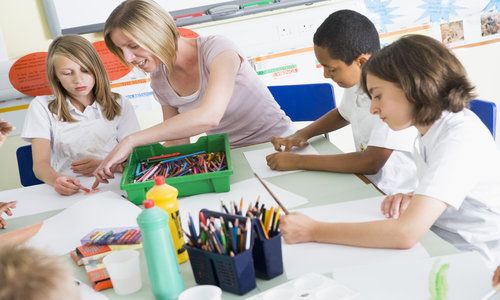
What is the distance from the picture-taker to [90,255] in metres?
1.13

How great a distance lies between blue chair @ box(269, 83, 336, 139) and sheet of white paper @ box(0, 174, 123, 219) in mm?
886

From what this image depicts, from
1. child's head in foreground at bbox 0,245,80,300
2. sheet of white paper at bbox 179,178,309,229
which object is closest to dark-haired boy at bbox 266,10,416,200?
sheet of white paper at bbox 179,178,309,229

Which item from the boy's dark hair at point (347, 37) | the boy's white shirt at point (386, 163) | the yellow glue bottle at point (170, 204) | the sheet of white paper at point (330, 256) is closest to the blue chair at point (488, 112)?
the boy's white shirt at point (386, 163)

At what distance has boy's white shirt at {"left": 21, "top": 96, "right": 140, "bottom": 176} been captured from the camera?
80.3 inches

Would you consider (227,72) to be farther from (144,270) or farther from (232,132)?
(144,270)

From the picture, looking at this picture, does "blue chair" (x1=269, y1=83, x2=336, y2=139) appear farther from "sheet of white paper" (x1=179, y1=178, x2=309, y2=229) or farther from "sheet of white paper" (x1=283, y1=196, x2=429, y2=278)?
"sheet of white paper" (x1=283, y1=196, x2=429, y2=278)

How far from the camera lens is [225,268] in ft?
3.06

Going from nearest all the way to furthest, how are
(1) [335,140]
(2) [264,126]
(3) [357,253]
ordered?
(3) [357,253], (2) [264,126], (1) [335,140]

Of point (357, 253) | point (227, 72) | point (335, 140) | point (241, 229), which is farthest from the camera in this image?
point (335, 140)

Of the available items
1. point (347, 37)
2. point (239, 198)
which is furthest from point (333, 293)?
point (347, 37)

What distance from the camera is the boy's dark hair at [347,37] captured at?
5.48 feet

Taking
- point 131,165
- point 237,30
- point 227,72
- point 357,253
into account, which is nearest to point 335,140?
point 237,30

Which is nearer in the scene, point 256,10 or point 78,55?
point 78,55

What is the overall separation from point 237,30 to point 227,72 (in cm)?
109
